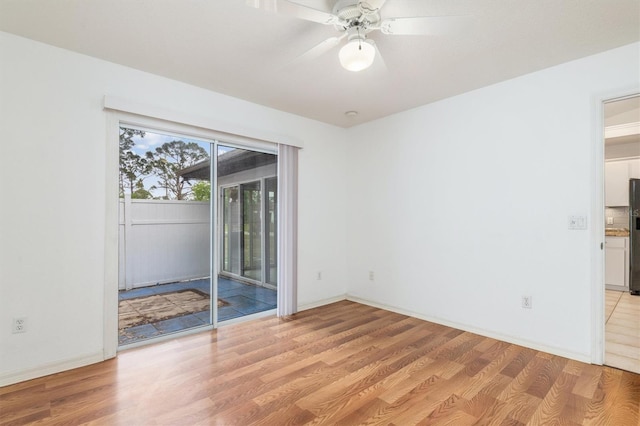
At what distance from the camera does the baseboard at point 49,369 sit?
2264 mm

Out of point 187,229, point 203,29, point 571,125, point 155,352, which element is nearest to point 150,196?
point 187,229

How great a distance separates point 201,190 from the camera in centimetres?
337

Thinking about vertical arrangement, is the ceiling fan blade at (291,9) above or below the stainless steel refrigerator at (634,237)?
above

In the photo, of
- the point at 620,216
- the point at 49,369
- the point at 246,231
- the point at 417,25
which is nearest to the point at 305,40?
the point at 417,25

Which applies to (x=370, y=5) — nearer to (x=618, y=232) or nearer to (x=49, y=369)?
(x=49, y=369)

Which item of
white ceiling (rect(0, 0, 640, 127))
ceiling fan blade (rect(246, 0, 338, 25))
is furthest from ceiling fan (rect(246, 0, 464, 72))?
white ceiling (rect(0, 0, 640, 127))

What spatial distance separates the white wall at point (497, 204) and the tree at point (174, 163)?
2313mm

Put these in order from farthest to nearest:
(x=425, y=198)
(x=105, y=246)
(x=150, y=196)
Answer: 1. (x=425, y=198)
2. (x=150, y=196)
3. (x=105, y=246)

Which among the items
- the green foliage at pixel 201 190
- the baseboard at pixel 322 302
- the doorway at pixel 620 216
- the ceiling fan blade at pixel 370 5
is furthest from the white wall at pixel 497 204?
the green foliage at pixel 201 190

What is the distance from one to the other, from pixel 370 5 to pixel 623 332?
401cm

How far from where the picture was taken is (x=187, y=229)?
3.31 meters

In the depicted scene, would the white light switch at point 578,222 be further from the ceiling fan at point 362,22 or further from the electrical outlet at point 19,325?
the electrical outlet at point 19,325

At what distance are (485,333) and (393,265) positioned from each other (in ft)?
4.16

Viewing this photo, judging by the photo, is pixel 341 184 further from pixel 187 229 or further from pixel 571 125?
pixel 571 125
